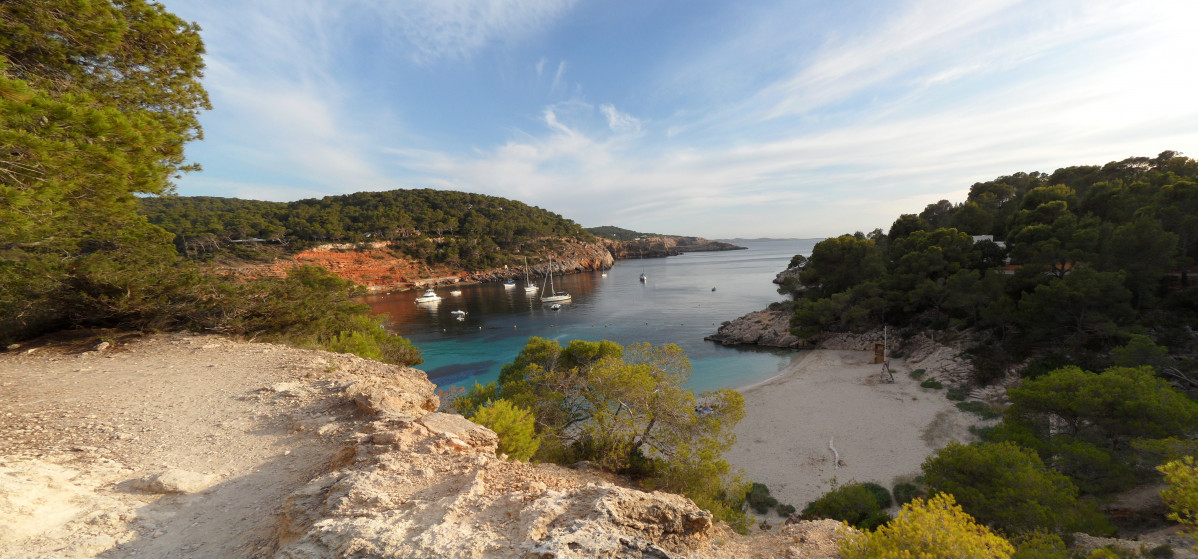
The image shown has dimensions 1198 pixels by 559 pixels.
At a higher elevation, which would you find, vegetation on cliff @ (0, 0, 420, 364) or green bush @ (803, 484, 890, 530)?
vegetation on cliff @ (0, 0, 420, 364)

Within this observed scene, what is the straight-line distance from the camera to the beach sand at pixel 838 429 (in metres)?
13.6

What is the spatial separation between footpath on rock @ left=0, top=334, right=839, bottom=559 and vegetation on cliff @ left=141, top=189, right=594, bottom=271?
65.1 meters

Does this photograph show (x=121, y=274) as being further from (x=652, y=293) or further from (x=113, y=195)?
(x=652, y=293)

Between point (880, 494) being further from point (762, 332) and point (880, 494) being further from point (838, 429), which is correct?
point (762, 332)

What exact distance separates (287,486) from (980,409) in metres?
23.5

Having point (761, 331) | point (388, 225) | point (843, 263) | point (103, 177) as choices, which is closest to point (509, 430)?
point (103, 177)

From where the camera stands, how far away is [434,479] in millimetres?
4566

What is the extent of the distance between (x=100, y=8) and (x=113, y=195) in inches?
132

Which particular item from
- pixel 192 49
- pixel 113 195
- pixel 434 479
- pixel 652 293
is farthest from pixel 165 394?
pixel 652 293

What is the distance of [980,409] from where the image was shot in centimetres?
1661

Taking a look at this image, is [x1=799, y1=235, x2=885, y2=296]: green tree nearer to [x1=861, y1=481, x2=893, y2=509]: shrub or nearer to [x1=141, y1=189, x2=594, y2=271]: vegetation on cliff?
[x1=861, y1=481, x2=893, y2=509]: shrub

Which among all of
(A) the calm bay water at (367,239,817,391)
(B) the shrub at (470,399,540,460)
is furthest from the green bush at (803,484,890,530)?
(A) the calm bay water at (367,239,817,391)

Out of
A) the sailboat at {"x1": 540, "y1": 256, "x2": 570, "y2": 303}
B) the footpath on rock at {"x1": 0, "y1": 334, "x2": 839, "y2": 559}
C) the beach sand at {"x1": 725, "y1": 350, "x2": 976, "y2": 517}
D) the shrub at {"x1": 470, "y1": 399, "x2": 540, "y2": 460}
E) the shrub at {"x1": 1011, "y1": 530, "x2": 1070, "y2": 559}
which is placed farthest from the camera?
the sailboat at {"x1": 540, "y1": 256, "x2": 570, "y2": 303}

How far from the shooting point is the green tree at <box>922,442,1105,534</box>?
7566 mm
